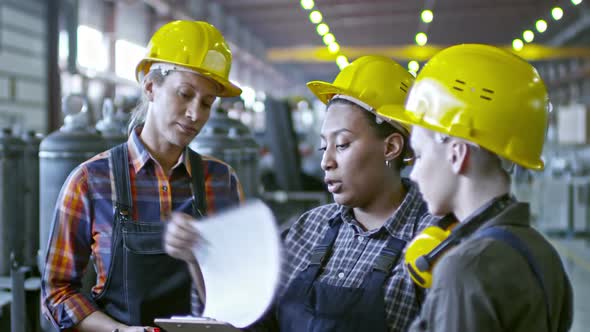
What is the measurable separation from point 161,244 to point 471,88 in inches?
41.4

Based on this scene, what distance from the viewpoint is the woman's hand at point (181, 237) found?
155cm

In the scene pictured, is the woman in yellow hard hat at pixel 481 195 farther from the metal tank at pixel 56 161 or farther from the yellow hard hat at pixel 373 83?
the metal tank at pixel 56 161

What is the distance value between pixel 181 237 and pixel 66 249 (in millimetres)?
500

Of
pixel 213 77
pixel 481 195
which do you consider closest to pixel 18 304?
pixel 213 77

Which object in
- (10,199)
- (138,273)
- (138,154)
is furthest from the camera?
(10,199)

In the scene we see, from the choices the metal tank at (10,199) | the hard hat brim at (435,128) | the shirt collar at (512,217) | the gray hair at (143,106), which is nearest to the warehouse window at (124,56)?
the metal tank at (10,199)

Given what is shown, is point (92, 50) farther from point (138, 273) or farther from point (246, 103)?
point (138, 273)

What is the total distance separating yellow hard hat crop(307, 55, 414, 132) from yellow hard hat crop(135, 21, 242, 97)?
14.1 inches

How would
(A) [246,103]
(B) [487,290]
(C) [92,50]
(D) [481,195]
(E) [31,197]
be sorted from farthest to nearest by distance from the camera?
(C) [92,50] → (A) [246,103] → (E) [31,197] → (D) [481,195] → (B) [487,290]

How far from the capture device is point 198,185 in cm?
199

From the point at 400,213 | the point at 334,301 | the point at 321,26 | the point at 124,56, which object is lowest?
the point at 334,301

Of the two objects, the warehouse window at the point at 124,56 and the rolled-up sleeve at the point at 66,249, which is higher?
the warehouse window at the point at 124,56

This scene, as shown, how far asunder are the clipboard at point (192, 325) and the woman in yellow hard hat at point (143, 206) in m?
0.21

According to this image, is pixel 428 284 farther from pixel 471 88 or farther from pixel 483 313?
pixel 471 88
